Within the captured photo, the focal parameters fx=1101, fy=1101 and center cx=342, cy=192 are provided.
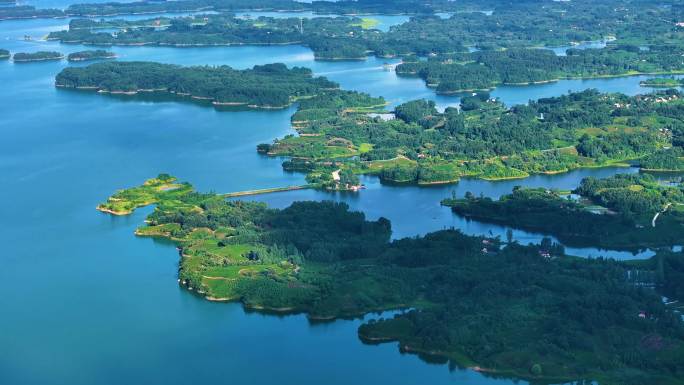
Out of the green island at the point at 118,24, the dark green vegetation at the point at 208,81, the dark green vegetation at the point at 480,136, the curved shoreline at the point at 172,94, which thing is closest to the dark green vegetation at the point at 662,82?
the dark green vegetation at the point at 480,136

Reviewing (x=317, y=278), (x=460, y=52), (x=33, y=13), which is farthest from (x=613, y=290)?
(x=33, y=13)

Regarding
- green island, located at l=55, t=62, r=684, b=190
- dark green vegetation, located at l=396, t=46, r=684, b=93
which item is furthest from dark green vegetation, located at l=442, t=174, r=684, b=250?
dark green vegetation, located at l=396, t=46, r=684, b=93

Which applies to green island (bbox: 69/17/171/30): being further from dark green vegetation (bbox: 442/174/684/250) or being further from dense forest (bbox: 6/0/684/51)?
dark green vegetation (bbox: 442/174/684/250)

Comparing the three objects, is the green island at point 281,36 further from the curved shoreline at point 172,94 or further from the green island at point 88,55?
the curved shoreline at point 172,94

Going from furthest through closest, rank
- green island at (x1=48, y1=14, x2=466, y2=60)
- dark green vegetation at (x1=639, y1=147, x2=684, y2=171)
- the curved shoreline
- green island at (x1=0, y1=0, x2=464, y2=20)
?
green island at (x1=0, y1=0, x2=464, y2=20), green island at (x1=48, y1=14, x2=466, y2=60), the curved shoreline, dark green vegetation at (x1=639, y1=147, x2=684, y2=171)

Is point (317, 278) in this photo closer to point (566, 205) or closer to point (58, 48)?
point (566, 205)
